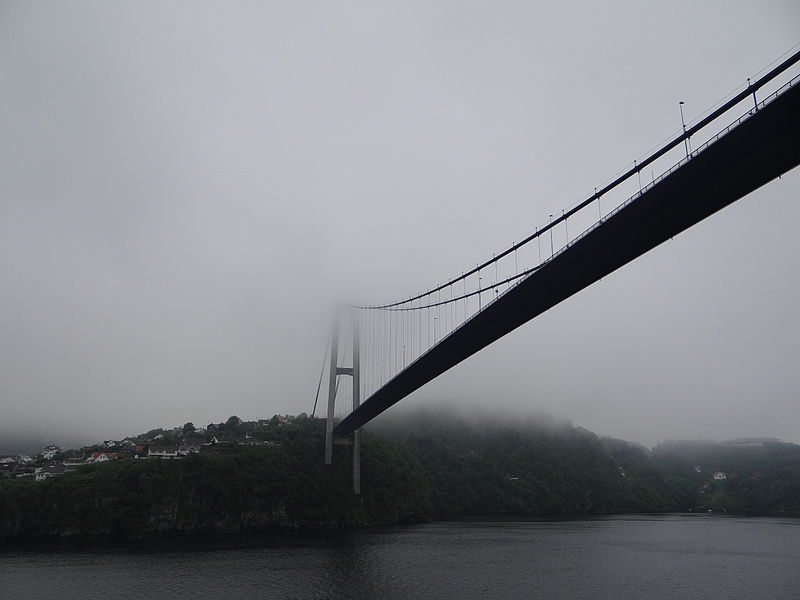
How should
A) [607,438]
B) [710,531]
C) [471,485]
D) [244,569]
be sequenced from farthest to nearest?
[607,438], [471,485], [710,531], [244,569]

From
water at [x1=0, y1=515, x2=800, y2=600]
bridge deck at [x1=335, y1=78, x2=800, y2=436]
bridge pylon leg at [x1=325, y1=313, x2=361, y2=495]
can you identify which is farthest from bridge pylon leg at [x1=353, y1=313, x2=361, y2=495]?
bridge deck at [x1=335, y1=78, x2=800, y2=436]

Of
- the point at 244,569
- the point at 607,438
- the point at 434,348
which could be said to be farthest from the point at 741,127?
the point at 607,438

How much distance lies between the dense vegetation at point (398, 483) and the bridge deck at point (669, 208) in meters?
25.2

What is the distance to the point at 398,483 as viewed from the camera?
48969 mm

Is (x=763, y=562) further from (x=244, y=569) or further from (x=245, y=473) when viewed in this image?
(x=245, y=473)

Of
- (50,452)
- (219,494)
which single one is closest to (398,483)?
(219,494)

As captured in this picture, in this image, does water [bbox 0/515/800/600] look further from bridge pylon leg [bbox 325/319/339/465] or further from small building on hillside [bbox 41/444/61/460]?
small building on hillside [bbox 41/444/61/460]

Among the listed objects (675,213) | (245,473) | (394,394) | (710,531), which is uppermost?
(675,213)

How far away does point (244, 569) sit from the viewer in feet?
76.4

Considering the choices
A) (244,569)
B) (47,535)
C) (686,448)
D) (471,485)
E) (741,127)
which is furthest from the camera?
(686,448)

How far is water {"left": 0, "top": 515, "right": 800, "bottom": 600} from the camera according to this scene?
19719 mm

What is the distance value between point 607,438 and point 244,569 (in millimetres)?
99195

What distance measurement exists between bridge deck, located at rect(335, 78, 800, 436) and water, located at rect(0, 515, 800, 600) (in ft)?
35.9

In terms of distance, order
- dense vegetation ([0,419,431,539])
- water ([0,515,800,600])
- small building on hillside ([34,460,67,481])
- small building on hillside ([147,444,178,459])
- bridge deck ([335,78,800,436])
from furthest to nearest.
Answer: small building on hillside ([147,444,178,459]), small building on hillside ([34,460,67,481]), dense vegetation ([0,419,431,539]), water ([0,515,800,600]), bridge deck ([335,78,800,436])
